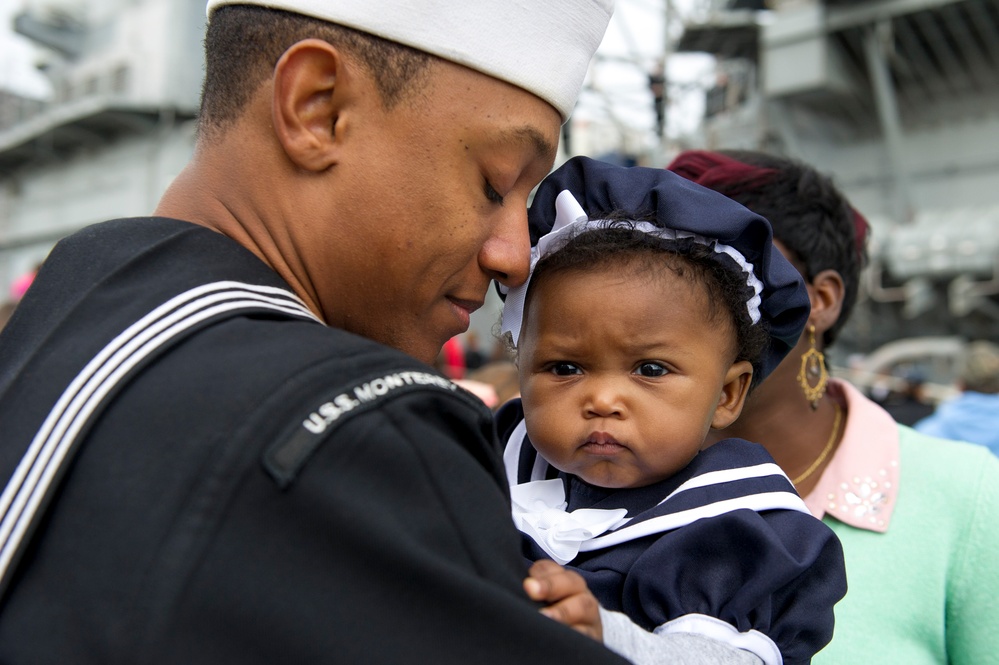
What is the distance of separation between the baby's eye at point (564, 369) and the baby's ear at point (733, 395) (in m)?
0.33

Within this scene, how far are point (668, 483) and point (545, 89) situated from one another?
2.68 feet

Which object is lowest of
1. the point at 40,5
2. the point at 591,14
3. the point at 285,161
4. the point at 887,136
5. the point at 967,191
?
the point at 967,191

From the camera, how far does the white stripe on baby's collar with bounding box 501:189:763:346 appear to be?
5.72 feet

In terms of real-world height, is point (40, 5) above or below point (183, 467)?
above

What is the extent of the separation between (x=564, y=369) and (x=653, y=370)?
19 cm

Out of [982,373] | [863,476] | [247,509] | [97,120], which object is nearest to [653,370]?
[863,476]

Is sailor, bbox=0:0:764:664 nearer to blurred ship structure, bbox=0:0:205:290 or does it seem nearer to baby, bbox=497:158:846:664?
baby, bbox=497:158:846:664

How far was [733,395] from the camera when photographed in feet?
6.26

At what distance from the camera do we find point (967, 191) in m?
18.4

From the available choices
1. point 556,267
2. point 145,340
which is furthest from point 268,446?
point 556,267

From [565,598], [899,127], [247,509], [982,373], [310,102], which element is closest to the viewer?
[247,509]

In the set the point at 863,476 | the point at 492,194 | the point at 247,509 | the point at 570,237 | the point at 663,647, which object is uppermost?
the point at 492,194

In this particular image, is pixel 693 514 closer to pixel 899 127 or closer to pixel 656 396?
pixel 656 396

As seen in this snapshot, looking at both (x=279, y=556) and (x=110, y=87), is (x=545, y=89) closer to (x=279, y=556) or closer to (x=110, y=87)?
(x=279, y=556)
